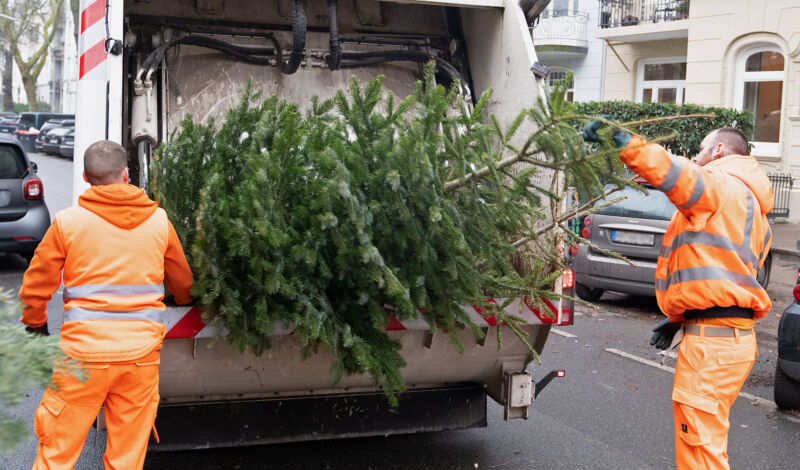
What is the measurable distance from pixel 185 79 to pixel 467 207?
2.74 meters

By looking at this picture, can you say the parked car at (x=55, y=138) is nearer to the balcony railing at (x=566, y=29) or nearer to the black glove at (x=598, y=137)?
the balcony railing at (x=566, y=29)

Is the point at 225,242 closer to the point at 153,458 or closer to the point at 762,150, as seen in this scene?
the point at 153,458

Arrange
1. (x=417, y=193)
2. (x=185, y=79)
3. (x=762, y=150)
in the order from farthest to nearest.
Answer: (x=762, y=150)
(x=185, y=79)
(x=417, y=193)

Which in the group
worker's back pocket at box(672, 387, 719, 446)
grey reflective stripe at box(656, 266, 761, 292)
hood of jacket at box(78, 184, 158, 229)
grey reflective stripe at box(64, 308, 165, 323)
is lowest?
worker's back pocket at box(672, 387, 719, 446)

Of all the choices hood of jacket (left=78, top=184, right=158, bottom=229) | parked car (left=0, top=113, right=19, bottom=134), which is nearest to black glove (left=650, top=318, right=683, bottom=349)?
hood of jacket (left=78, top=184, right=158, bottom=229)

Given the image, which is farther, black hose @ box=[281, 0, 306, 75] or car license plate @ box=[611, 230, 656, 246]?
car license plate @ box=[611, 230, 656, 246]

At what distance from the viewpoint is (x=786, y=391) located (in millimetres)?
5383

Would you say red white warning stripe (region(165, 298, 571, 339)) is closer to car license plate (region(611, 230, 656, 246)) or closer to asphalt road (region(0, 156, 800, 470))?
asphalt road (region(0, 156, 800, 470))

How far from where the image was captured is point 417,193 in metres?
3.00

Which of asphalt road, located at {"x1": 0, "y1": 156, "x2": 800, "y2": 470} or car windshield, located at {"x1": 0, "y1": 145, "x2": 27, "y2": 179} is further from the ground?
car windshield, located at {"x1": 0, "y1": 145, "x2": 27, "y2": 179}

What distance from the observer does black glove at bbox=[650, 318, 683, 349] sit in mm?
3654

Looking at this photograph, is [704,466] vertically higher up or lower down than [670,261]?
lower down

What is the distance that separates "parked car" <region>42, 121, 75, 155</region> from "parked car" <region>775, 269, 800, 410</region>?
27.7 m

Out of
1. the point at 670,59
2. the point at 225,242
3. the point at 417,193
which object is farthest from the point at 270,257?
the point at 670,59
